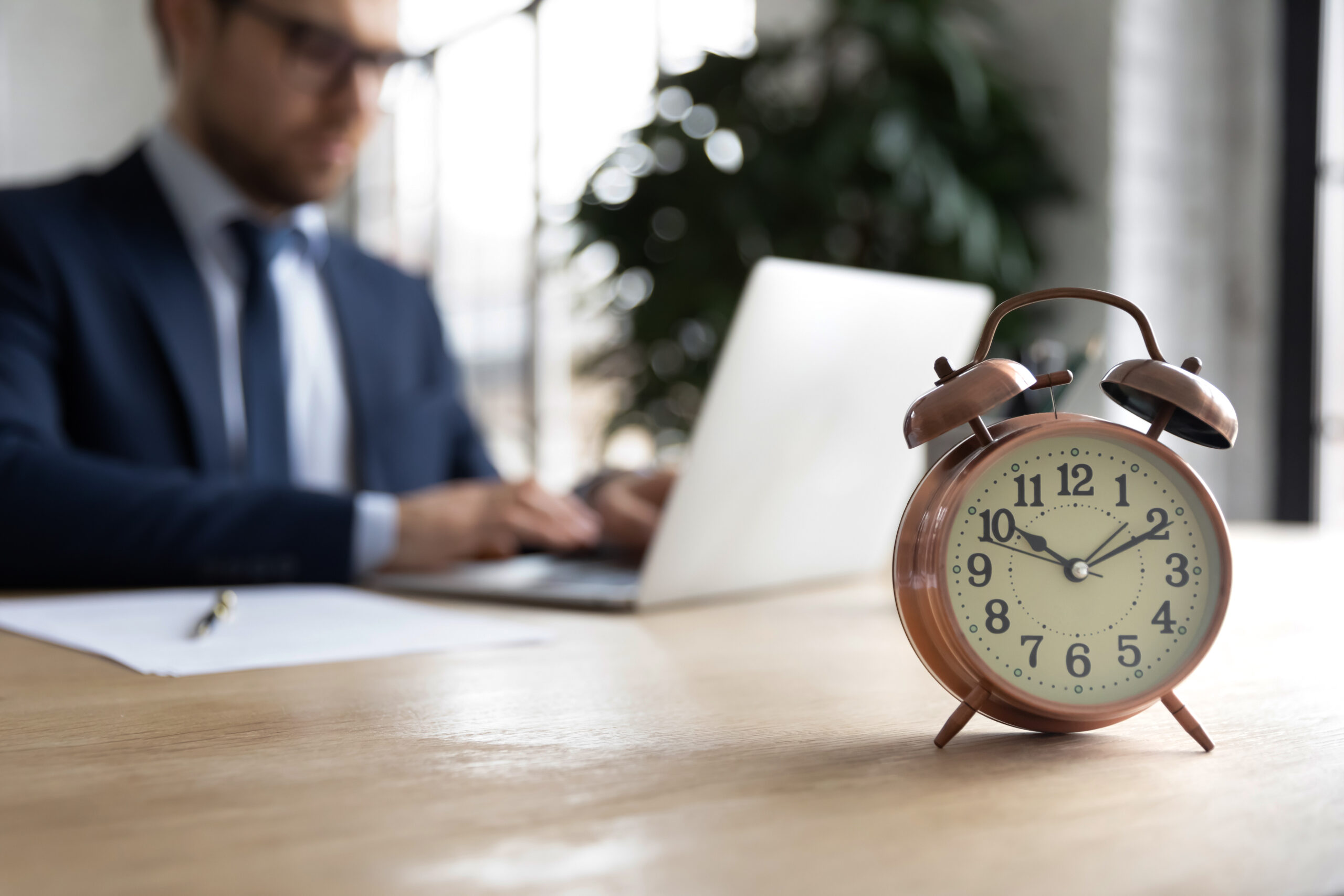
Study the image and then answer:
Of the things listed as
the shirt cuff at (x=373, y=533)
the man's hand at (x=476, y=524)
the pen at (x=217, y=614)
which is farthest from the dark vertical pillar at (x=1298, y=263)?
the pen at (x=217, y=614)

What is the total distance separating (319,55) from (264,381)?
50 centimetres

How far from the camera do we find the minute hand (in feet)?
1.62

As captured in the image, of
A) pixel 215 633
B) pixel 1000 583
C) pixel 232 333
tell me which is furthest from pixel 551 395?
pixel 1000 583

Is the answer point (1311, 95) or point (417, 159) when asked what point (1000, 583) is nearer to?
point (1311, 95)

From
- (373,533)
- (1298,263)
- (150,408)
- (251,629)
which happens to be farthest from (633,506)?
(1298,263)

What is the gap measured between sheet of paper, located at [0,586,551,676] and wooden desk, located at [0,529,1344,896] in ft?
0.11

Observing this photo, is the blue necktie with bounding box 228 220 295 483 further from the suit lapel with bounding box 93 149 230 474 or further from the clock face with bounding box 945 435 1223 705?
the clock face with bounding box 945 435 1223 705

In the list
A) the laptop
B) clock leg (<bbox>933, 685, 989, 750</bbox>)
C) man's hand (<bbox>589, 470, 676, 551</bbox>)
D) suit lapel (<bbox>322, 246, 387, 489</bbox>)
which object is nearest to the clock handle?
clock leg (<bbox>933, 685, 989, 750</bbox>)

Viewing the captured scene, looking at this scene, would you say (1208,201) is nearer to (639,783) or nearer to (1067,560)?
(1067,560)

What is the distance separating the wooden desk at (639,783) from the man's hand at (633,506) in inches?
21.1

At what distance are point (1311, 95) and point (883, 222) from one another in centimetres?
97

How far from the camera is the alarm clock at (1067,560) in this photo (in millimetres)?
481

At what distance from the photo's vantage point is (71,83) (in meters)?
5.91

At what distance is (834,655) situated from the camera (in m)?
0.73
